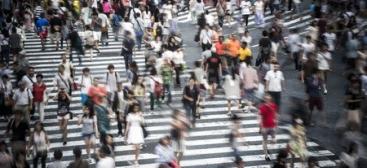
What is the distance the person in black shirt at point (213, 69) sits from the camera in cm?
1923

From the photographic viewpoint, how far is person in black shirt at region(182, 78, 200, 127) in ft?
54.2

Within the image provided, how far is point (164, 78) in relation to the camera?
1820 centimetres

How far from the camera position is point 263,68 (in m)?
18.8

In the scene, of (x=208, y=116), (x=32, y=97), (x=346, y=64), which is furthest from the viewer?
(x=346, y=64)

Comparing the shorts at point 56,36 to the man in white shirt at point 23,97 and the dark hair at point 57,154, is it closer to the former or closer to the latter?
the man in white shirt at point 23,97

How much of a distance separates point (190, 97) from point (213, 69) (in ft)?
9.44

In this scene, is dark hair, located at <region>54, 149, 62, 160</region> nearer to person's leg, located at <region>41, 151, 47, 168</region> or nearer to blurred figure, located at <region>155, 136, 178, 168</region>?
person's leg, located at <region>41, 151, 47, 168</region>

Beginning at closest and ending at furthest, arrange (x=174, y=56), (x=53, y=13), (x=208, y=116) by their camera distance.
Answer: (x=208, y=116)
(x=174, y=56)
(x=53, y=13)

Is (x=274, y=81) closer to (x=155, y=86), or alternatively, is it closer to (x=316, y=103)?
(x=316, y=103)

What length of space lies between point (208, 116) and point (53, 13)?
10.4 meters

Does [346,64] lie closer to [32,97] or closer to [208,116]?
[208,116]

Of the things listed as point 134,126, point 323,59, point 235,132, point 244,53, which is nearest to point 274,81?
point 323,59

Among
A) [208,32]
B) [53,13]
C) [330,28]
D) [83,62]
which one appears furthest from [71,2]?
[330,28]

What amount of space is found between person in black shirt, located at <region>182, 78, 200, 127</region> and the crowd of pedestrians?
0.04 meters
